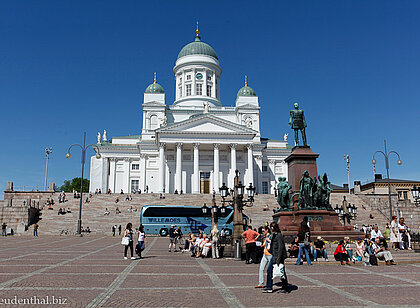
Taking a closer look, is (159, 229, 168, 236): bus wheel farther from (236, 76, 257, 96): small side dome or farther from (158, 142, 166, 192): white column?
(236, 76, 257, 96): small side dome

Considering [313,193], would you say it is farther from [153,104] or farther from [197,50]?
[197,50]

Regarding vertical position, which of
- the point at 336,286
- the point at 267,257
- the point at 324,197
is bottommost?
the point at 336,286

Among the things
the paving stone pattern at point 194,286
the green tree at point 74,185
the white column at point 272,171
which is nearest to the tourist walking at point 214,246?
the paving stone pattern at point 194,286

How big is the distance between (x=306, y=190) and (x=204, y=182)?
152 feet

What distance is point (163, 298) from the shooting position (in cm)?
762

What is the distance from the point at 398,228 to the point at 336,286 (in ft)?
33.3

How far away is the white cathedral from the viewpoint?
2402 inches

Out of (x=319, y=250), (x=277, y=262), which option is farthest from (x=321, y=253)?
(x=277, y=262)

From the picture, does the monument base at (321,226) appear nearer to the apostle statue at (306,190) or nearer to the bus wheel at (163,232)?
the apostle statue at (306,190)

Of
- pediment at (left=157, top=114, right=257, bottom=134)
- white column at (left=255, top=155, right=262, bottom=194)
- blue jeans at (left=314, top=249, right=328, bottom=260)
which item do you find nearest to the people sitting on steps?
blue jeans at (left=314, top=249, right=328, bottom=260)

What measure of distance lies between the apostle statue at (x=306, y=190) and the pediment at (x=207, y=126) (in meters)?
43.5

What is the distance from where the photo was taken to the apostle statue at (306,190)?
17656 millimetres

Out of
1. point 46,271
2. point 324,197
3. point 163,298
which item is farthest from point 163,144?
point 163,298

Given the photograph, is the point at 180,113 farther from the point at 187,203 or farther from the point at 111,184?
the point at 187,203
